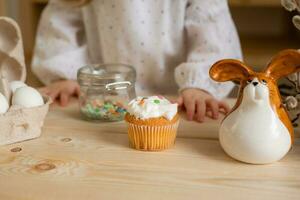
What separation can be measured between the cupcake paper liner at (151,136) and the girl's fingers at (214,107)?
15 cm

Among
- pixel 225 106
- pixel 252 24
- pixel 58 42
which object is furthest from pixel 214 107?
pixel 252 24

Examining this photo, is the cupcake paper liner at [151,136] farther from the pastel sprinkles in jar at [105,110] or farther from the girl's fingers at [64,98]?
the girl's fingers at [64,98]

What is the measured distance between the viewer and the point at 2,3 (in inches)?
75.7

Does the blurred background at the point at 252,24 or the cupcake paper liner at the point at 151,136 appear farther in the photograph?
the blurred background at the point at 252,24

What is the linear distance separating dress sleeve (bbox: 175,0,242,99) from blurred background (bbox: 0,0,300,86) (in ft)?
2.80

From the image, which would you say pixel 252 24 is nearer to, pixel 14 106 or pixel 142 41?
pixel 142 41

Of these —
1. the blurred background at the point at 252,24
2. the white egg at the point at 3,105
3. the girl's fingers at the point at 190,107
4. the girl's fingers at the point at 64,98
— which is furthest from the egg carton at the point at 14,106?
the blurred background at the point at 252,24

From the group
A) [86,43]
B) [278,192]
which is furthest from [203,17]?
[278,192]

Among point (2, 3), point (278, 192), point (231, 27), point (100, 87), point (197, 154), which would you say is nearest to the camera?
point (278, 192)

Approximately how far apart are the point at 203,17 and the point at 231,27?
81mm

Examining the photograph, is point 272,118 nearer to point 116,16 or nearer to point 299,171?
point 299,171

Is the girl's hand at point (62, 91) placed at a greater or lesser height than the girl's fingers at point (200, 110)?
greater

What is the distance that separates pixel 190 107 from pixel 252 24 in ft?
4.64

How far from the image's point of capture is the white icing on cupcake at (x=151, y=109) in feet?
1.98
